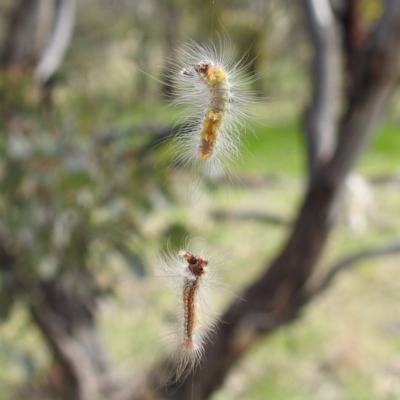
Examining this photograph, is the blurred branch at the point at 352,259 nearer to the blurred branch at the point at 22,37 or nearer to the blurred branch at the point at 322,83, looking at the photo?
the blurred branch at the point at 322,83

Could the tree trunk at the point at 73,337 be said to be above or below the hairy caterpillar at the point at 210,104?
below

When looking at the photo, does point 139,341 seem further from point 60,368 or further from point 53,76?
point 53,76

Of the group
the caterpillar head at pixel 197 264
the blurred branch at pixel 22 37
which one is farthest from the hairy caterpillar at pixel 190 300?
the blurred branch at pixel 22 37

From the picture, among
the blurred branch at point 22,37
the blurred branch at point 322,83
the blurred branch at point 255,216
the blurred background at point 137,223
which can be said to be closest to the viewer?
the blurred background at point 137,223

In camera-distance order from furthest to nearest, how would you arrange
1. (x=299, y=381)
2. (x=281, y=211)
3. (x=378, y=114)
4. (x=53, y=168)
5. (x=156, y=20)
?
(x=281, y=211), (x=156, y=20), (x=299, y=381), (x=378, y=114), (x=53, y=168)

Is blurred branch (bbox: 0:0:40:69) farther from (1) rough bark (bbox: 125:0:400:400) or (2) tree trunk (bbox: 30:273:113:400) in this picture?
(1) rough bark (bbox: 125:0:400:400)

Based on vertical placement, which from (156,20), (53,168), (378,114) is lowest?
(53,168)

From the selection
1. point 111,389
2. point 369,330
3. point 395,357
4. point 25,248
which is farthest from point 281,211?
point 25,248

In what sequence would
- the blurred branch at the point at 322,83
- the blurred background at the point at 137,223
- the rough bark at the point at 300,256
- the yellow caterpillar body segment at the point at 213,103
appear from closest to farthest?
the yellow caterpillar body segment at the point at 213,103 → the blurred background at the point at 137,223 → the rough bark at the point at 300,256 → the blurred branch at the point at 322,83
